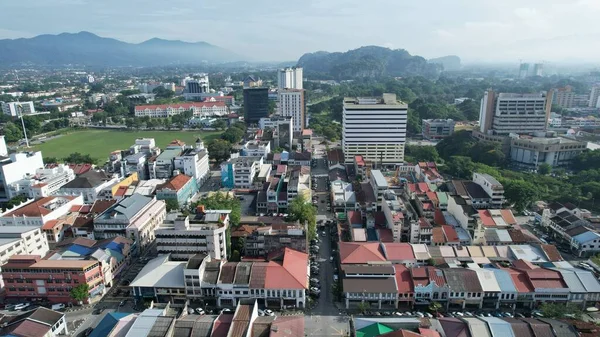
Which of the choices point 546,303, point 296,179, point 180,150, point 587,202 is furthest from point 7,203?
point 587,202

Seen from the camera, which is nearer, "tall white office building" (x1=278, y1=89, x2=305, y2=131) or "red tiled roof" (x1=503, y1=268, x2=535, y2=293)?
"red tiled roof" (x1=503, y1=268, x2=535, y2=293)

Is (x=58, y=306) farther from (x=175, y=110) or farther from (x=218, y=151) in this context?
(x=175, y=110)

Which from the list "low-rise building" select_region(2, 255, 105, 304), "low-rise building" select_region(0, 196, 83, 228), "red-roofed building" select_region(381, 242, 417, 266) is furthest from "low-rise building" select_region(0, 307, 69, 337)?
"red-roofed building" select_region(381, 242, 417, 266)

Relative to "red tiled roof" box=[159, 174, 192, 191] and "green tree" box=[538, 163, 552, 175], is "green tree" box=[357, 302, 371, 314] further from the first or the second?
"green tree" box=[538, 163, 552, 175]

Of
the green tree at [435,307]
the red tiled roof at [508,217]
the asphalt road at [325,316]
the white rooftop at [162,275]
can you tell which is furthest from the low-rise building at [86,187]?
the red tiled roof at [508,217]

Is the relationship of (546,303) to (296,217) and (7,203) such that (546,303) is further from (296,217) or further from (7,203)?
(7,203)

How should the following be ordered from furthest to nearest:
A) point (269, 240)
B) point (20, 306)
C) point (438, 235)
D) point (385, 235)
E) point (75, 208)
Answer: point (75, 208), point (385, 235), point (438, 235), point (269, 240), point (20, 306)

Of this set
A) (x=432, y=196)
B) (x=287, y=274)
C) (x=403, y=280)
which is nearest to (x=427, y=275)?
(x=403, y=280)
